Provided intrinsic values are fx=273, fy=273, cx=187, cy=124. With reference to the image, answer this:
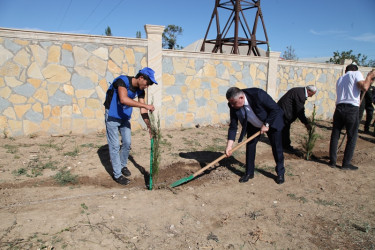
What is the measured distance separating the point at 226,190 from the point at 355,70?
3.02 m

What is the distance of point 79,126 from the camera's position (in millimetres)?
6480

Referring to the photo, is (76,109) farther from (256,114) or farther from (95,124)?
(256,114)

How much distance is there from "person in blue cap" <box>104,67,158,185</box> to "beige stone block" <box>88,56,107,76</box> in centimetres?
285

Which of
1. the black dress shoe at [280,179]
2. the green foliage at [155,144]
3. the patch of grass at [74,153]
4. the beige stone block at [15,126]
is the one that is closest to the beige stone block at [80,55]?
the beige stone block at [15,126]

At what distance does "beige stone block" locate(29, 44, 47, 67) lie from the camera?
5.86 metres

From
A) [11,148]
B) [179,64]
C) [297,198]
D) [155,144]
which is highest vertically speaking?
[179,64]

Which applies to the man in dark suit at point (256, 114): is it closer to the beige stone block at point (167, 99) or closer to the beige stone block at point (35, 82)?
the beige stone block at point (167, 99)

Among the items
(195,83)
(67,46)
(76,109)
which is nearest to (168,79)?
(195,83)

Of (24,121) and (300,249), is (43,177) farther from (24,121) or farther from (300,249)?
(300,249)

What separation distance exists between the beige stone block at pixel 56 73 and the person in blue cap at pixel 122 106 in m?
2.91

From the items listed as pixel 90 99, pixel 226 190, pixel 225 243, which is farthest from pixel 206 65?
pixel 225 243

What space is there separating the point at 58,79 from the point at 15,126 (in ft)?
4.52

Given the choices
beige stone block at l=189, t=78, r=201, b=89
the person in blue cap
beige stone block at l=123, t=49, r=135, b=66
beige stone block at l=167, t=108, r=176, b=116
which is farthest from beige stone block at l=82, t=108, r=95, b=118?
the person in blue cap

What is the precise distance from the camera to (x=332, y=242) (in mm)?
2730
